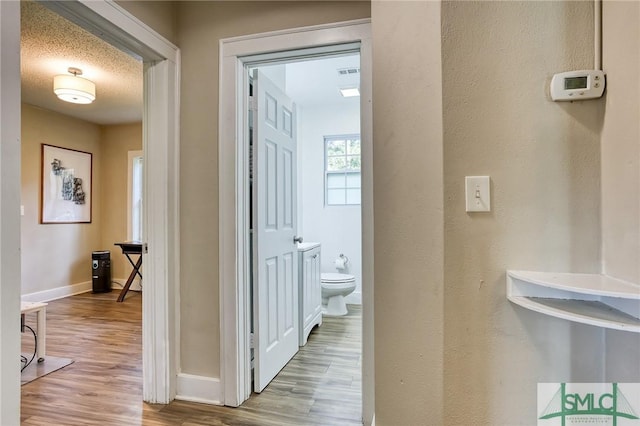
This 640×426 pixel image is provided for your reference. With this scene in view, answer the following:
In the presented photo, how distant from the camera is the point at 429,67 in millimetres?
1145

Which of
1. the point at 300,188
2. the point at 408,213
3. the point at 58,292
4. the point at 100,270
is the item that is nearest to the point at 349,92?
the point at 300,188

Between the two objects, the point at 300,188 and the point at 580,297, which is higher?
the point at 300,188

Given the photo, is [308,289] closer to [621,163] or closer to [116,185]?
[621,163]

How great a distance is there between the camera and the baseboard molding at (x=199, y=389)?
1940 millimetres

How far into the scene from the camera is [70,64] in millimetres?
3051

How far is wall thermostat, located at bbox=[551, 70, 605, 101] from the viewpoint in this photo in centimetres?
100

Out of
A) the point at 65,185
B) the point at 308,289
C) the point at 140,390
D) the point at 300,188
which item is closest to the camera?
the point at 140,390

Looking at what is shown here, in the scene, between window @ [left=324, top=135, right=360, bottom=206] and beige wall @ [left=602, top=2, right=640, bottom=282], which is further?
window @ [left=324, top=135, right=360, bottom=206]

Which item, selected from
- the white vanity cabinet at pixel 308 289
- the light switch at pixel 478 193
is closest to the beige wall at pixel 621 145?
the light switch at pixel 478 193

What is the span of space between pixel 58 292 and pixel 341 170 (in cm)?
410

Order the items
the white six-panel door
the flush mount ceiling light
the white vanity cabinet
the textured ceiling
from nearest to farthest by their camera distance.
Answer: the white six-panel door → the textured ceiling → the white vanity cabinet → the flush mount ceiling light

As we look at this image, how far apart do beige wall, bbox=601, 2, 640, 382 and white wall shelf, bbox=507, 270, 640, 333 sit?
76mm

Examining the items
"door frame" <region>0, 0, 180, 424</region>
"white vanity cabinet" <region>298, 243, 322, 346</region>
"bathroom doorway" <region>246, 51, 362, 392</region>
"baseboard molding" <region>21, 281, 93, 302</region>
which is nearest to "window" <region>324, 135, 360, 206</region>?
"bathroom doorway" <region>246, 51, 362, 392</region>

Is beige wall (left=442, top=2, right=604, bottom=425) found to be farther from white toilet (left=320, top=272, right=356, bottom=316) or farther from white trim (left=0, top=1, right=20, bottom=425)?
white toilet (left=320, top=272, right=356, bottom=316)
